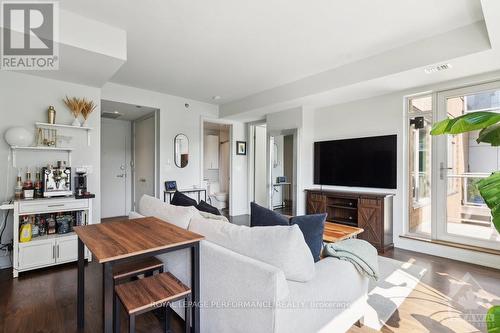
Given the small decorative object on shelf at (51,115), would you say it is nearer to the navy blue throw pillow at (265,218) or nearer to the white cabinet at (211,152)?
the navy blue throw pillow at (265,218)

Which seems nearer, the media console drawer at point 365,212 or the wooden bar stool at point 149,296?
the wooden bar stool at point 149,296

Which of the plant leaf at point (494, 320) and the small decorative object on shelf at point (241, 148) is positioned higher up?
the small decorative object on shelf at point (241, 148)

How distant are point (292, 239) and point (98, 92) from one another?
352cm

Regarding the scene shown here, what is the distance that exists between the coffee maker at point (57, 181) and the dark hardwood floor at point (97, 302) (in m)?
0.88

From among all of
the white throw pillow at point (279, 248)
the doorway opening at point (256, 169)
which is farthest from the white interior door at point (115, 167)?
the white throw pillow at point (279, 248)

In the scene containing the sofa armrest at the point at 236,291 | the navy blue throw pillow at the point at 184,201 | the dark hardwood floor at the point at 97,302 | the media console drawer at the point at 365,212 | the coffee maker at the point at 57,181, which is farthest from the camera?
the media console drawer at the point at 365,212

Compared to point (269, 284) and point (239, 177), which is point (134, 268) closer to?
point (269, 284)

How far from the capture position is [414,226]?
12.7 ft

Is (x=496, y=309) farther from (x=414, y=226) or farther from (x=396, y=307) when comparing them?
(x=414, y=226)

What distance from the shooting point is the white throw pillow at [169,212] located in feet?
6.51

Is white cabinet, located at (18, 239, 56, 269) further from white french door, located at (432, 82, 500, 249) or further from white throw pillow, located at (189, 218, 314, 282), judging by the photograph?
white french door, located at (432, 82, 500, 249)

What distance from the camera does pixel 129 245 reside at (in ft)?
4.75

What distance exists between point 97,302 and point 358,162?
3908 mm

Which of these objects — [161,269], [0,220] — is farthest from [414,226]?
[0,220]
